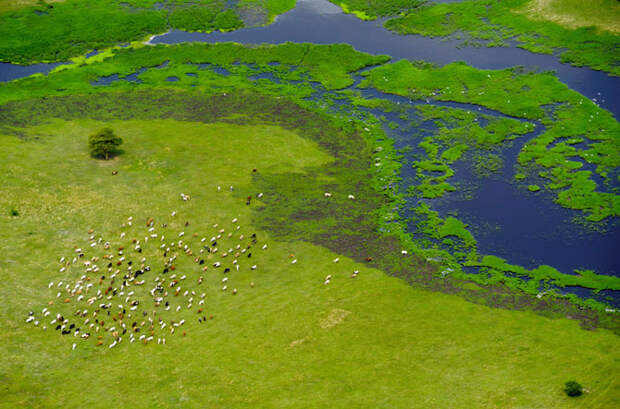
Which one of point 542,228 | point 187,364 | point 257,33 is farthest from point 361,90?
point 187,364

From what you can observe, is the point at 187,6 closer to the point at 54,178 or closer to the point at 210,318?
the point at 54,178

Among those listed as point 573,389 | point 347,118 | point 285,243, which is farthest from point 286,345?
point 347,118

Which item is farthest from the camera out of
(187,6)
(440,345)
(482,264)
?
(187,6)

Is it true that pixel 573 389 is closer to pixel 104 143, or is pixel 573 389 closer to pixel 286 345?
pixel 286 345

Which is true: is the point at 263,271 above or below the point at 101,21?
below

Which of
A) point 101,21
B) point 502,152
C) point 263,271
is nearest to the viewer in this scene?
point 263,271
